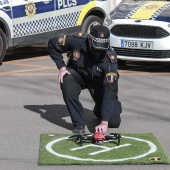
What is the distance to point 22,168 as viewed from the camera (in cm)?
564

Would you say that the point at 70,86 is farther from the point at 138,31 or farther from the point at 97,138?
the point at 138,31

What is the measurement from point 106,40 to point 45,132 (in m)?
1.28

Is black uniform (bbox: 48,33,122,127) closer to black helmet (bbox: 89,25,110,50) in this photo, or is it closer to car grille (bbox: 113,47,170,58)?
black helmet (bbox: 89,25,110,50)

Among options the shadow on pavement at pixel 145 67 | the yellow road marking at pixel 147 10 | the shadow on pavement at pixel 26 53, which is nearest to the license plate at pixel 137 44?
the yellow road marking at pixel 147 10

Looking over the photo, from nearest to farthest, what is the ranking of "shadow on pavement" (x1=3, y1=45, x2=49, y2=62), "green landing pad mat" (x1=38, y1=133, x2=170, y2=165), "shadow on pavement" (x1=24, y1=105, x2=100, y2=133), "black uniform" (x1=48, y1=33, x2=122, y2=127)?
"green landing pad mat" (x1=38, y1=133, x2=170, y2=165), "black uniform" (x1=48, y1=33, x2=122, y2=127), "shadow on pavement" (x1=24, y1=105, x2=100, y2=133), "shadow on pavement" (x1=3, y1=45, x2=49, y2=62)

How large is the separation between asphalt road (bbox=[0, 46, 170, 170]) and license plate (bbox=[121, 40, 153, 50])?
0.45 metres

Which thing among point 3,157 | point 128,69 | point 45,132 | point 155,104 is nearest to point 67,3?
point 128,69

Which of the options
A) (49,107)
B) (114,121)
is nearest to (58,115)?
(49,107)

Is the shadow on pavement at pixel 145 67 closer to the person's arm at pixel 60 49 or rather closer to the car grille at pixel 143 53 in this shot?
the car grille at pixel 143 53

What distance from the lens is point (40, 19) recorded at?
1117 cm

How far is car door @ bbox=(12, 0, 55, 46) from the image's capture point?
10.8 m

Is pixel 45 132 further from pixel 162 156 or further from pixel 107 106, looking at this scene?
pixel 162 156

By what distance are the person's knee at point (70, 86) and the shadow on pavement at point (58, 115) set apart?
0.51 meters

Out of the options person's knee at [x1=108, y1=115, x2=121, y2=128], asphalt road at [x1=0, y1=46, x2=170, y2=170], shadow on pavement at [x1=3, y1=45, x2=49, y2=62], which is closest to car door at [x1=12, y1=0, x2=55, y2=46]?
asphalt road at [x1=0, y1=46, x2=170, y2=170]
